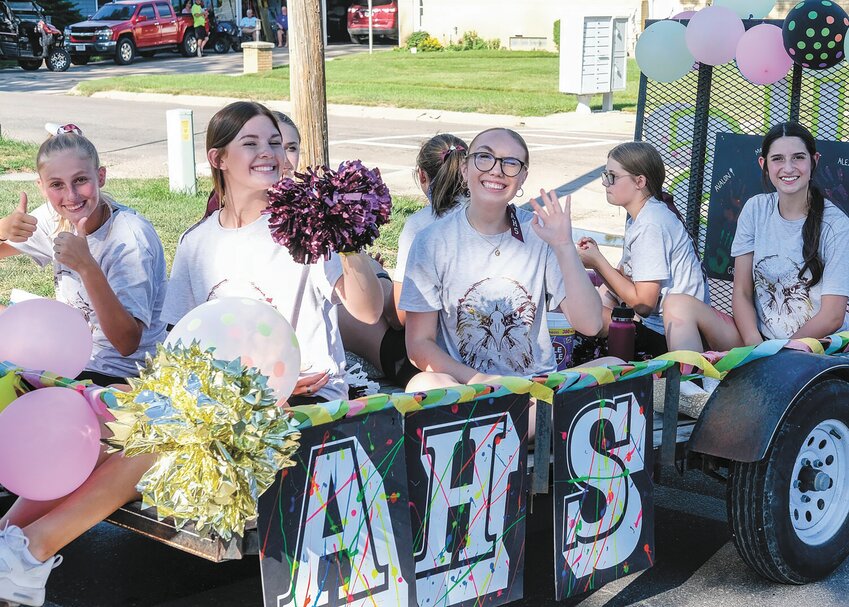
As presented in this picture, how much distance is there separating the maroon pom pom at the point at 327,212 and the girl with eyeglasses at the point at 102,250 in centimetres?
106

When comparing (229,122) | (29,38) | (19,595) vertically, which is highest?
(229,122)

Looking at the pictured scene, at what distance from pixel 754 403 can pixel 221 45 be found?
35.2 metres

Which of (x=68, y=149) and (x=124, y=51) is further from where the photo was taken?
(x=124, y=51)

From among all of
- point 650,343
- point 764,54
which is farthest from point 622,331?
point 764,54

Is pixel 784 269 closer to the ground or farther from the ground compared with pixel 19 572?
farther from the ground

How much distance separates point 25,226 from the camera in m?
4.32

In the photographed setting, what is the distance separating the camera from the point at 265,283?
3951 millimetres

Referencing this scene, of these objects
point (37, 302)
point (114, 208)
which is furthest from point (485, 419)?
point (114, 208)

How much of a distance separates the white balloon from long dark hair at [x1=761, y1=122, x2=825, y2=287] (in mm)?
1044

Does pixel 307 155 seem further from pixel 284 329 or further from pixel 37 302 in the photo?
pixel 284 329

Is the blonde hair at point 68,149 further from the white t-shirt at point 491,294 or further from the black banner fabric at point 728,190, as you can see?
the black banner fabric at point 728,190

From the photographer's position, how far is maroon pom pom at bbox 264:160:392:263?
10.8 feet

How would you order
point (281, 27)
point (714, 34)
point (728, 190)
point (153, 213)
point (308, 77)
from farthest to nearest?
1. point (281, 27)
2. point (153, 213)
3. point (308, 77)
4. point (728, 190)
5. point (714, 34)

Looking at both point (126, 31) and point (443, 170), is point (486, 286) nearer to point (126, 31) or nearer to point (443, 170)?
point (443, 170)
